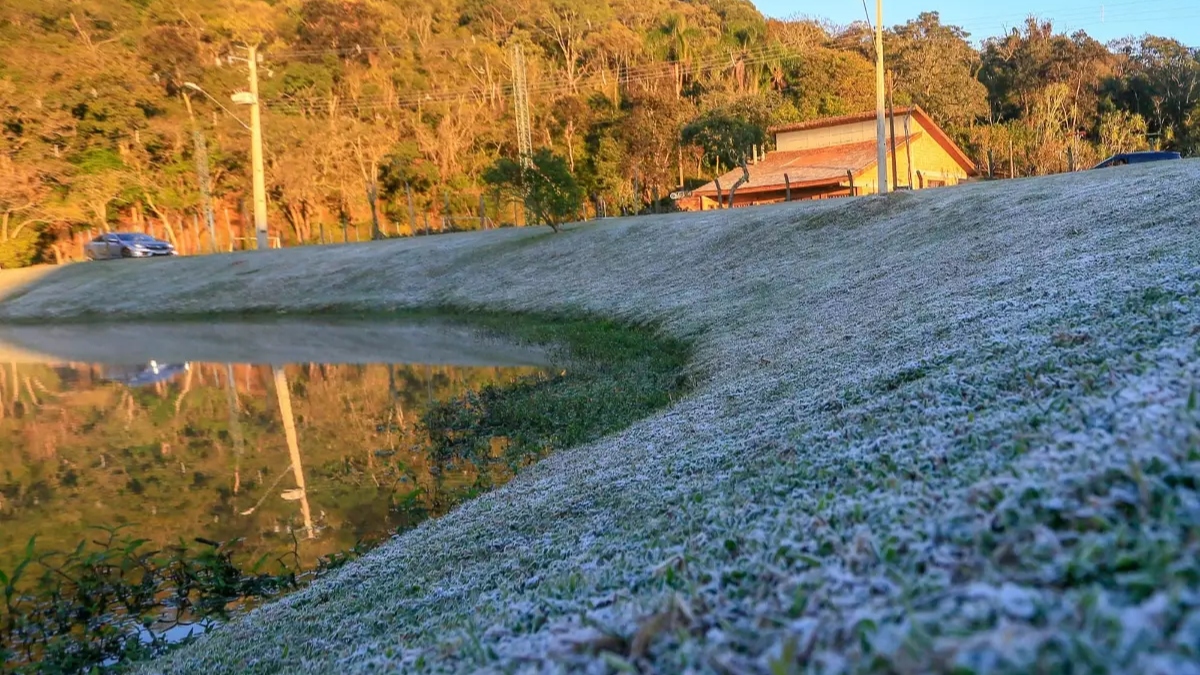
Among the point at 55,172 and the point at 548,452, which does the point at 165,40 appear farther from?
the point at 548,452

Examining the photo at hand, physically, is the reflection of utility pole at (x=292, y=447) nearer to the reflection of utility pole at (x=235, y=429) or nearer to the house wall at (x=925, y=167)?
the reflection of utility pole at (x=235, y=429)

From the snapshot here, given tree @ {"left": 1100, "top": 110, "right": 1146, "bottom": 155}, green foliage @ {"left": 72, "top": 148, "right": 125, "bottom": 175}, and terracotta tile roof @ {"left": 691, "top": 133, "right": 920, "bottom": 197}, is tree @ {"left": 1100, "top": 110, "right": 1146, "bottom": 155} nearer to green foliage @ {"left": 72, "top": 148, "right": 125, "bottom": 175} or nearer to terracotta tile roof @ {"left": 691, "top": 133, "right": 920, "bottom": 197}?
terracotta tile roof @ {"left": 691, "top": 133, "right": 920, "bottom": 197}

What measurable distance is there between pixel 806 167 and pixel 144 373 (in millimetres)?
33897

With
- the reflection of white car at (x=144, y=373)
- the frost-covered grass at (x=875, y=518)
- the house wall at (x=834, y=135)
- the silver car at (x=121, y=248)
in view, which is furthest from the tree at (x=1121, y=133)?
the silver car at (x=121, y=248)

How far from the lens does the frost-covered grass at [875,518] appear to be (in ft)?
6.01

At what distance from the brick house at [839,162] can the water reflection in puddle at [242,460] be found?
100ft

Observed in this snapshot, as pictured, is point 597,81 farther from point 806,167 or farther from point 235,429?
point 235,429

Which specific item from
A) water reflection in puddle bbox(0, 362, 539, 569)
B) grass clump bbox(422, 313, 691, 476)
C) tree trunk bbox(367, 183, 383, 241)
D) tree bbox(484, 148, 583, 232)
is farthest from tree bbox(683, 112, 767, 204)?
water reflection in puddle bbox(0, 362, 539, 569)

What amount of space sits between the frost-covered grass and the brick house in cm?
3091

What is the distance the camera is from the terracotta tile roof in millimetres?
40406

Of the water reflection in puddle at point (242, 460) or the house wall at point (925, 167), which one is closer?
the water reflection in puddle at point (242, 460)

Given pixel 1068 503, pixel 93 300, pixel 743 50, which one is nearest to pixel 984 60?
pixel 743 50

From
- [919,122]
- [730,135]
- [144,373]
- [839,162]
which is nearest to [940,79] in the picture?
[919,122]

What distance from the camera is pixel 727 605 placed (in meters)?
2.29
